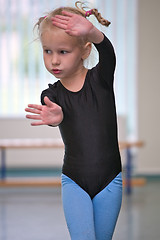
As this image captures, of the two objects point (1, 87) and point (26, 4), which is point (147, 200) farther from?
point (26, 4)

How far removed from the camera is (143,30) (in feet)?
19.3

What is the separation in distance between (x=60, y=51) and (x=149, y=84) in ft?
14.4

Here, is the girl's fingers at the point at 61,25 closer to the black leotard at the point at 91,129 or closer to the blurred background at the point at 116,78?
the black leotard at the point at 91,129

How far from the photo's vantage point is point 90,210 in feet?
5.51

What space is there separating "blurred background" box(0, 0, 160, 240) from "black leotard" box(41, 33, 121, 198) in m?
4.04

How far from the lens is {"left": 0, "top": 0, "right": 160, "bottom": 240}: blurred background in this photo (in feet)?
19.4

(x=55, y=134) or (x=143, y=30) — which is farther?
(x=55, y=134)

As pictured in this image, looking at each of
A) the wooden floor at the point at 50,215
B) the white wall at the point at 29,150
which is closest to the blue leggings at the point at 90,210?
the wooden floor at the point at 50,215

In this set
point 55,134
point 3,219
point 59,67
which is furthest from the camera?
point 55,134

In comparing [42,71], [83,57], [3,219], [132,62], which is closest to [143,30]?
[132,62]

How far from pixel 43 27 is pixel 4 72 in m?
Answer: 4.75

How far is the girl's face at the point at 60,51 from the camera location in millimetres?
1630

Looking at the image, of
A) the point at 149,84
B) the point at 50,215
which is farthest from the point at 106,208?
the point at 149,84

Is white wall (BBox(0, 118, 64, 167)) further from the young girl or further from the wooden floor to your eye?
the young girl
